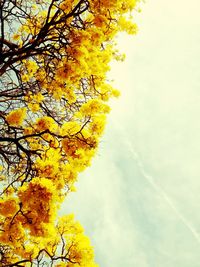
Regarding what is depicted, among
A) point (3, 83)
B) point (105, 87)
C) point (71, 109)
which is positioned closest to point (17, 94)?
point (3, 83)

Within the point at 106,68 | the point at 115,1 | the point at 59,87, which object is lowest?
the point at 59,87

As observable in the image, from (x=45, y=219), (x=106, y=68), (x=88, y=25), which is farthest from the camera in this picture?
(x=106, y=68)

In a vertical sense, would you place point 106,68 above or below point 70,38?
above

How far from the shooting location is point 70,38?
6.44 m

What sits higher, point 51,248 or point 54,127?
point 54,127

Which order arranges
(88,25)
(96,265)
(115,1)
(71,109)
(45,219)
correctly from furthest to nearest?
1. (71,109)
2. (88,25)
3. (115,1)
4. (96,265)
5. (45,219)

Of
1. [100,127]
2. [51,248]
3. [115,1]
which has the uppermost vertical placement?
[115,1]

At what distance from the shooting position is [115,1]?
6301mm

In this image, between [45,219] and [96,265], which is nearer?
[45,219]

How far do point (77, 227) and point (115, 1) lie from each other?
12.3 feet

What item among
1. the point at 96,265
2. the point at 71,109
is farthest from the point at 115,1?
the point at 96,265

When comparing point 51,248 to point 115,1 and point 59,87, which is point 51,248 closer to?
point 59,87

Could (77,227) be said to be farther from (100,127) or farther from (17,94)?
(17,94)

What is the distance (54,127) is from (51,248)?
215cm
